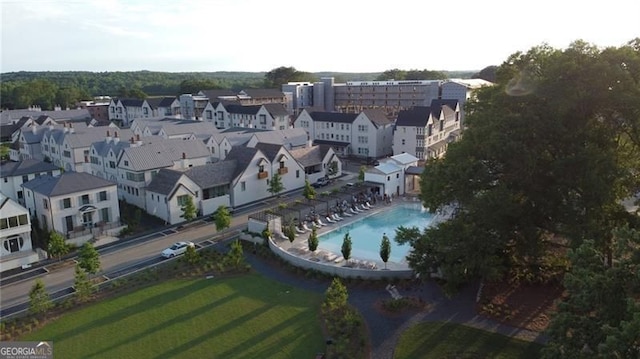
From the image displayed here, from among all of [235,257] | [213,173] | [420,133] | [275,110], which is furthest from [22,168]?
[420,133]

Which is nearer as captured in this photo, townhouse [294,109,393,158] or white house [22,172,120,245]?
white house [22,172,120,245]

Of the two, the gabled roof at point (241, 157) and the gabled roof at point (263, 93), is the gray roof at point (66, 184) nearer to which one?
the gabled roof at point (241, 157)

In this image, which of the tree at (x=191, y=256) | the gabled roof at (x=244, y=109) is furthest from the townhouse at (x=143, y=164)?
the gabled roof at (x=244, y=109)

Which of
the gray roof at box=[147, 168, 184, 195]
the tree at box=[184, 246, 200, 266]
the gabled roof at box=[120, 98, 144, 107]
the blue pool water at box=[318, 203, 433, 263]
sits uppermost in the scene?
the gabled roof at box=[120, 98, 144, 107]

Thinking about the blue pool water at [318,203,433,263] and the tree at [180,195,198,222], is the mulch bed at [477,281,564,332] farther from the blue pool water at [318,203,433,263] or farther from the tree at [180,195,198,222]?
the tree at [180,195,198,222]

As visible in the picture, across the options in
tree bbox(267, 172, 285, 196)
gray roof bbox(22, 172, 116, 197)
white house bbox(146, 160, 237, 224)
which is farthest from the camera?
tree bbox(267, 172, 285, 196)

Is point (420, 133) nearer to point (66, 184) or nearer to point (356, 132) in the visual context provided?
point (356, 132)

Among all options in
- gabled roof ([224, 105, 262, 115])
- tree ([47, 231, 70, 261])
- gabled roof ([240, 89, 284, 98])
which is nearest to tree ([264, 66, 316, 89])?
gabled roof ([240, 89, 284, 98])

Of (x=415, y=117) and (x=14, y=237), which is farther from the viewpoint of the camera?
(x=415, y=117)
